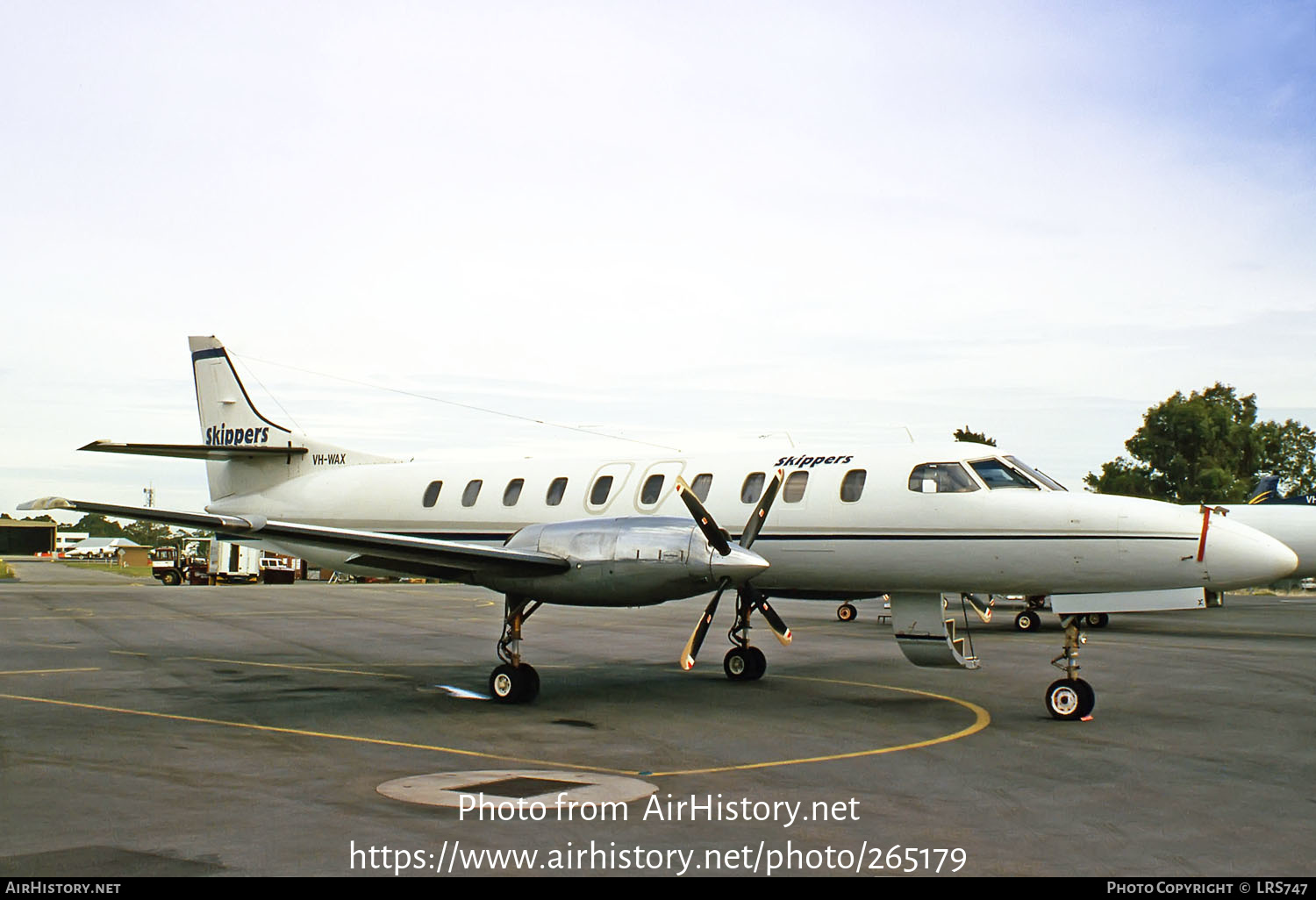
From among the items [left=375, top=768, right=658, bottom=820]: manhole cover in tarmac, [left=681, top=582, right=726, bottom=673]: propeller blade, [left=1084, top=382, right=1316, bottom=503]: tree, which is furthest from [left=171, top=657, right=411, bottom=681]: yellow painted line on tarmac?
[left=1084, top=382, right=1316, bottom=503]: tree

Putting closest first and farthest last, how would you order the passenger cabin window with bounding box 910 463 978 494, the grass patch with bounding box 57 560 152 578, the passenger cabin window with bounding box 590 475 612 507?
the passenger cabin window with bounding box 910 463 978 494 < the passenger cabin window with bounding box 590 475 612 507 < the grass patch with bounding box 57 560 152 578

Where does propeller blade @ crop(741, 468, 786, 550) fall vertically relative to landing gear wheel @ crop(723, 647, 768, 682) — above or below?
above

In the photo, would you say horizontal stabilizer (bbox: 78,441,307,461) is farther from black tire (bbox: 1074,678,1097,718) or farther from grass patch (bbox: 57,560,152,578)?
grass patch (bbox: 57,560,152,578)

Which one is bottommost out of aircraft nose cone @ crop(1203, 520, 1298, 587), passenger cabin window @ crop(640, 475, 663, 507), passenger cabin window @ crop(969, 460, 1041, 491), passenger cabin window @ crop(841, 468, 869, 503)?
aircraft nose cone @ crop(1203, 520, 1298, 587)

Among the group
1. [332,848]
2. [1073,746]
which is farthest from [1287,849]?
[332,848]

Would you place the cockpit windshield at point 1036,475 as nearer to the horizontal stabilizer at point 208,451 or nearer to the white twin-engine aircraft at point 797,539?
the white twin-engine aircraft at point 797,539

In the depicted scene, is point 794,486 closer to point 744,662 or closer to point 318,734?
point 744,662

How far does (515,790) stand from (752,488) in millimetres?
8351

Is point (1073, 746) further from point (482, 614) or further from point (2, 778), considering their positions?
point (482, 614)

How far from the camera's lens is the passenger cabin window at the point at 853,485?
15.5 m

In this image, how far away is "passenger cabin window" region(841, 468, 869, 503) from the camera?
15459mm

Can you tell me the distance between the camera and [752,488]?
16.5m

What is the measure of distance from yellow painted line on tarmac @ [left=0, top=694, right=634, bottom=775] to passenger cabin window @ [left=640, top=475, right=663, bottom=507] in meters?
6.72

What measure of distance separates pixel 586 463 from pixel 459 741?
7638mm
